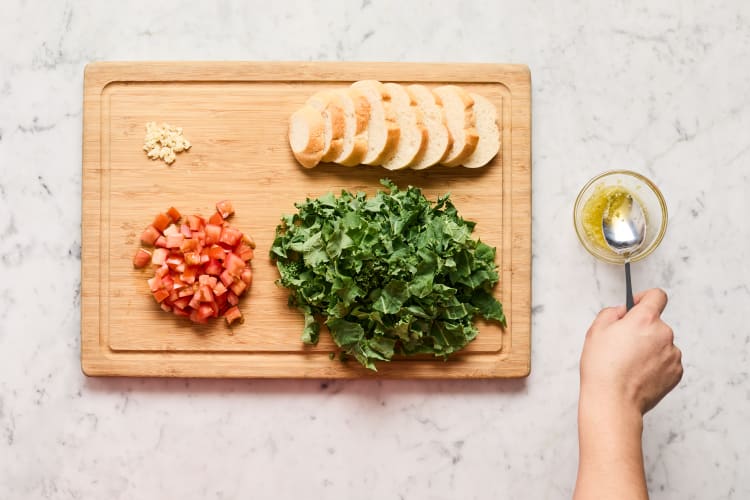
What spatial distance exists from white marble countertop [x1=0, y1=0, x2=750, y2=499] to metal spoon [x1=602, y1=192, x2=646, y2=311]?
0.64ft

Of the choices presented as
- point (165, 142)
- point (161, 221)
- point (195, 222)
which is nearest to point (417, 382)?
point (195, 222)

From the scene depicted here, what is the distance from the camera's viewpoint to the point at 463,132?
8.28 feet

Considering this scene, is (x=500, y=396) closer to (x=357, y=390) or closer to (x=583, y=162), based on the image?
(x=357, y=390)

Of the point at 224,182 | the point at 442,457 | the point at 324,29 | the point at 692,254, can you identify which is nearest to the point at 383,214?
the point at 224,182

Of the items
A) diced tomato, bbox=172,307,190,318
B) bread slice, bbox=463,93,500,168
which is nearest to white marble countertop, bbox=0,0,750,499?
bread slice, bbox=463,93,500,168

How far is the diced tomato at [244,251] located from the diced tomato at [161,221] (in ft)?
1.02

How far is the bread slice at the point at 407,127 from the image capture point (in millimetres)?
2502

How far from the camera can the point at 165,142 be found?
2.61m

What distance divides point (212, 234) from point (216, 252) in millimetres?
76

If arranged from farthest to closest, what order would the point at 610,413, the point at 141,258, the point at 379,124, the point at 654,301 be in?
1. the point at 141,258
2. the point at 379,124
3. the point at 654,301
4. the point at 610,413

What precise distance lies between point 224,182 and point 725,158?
219cm

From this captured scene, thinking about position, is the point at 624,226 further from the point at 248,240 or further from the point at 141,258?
the point at 141,258

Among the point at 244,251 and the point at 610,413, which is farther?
the point at 244,251

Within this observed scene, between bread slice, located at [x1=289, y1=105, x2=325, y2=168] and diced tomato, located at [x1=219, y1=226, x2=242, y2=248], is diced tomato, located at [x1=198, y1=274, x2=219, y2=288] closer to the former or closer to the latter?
diced tomato, located at [x1=219, y1=226, x2=242, y2=248]
